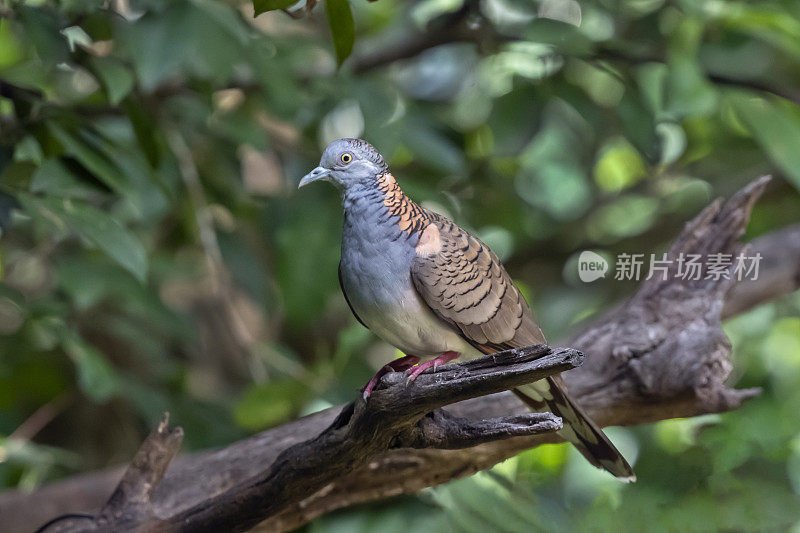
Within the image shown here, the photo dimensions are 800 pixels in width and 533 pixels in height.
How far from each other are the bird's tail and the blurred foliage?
40cm

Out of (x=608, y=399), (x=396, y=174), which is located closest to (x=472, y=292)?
(x=608, y=399)

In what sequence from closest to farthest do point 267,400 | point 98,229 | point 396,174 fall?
point 98,229 < point 267,400 < point 396,174

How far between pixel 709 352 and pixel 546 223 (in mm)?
1276

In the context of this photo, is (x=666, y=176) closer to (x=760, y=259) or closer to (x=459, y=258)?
(x=760, y=259)

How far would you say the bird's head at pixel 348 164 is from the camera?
1.46m

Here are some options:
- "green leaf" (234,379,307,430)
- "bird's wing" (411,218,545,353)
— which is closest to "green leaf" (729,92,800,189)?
"bird's wing" (411,218,545,353)

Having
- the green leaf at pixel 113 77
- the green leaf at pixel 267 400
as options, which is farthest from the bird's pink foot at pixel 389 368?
the green leaf at pixel 267 400

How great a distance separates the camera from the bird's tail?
1811 mm

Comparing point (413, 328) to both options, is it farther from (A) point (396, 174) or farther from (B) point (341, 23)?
(A) point (396, 174)

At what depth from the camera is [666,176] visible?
355 cm

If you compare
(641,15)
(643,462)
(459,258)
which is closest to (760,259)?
(643,462)

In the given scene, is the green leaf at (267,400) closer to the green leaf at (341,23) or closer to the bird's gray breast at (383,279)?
the bird's gray breast at (383,279)

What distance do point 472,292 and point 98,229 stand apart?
888 mm

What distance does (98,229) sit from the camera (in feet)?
6.04
